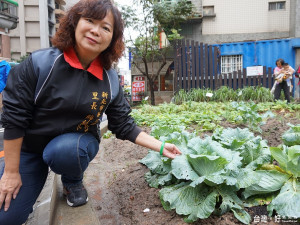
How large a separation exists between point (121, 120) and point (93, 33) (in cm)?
62

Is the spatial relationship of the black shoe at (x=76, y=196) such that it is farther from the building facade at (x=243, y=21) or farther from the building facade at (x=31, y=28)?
the building facade at (x=31, y=28)

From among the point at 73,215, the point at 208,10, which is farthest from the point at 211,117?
the point at 208,10

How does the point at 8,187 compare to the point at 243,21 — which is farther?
the point at 243,21

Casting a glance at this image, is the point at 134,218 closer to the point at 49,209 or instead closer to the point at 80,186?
the point at 80,186

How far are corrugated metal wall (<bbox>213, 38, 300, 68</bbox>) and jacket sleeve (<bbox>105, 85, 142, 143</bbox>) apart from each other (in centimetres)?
943

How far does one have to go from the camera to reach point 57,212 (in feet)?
5.43

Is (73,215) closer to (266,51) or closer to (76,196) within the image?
(76,196)

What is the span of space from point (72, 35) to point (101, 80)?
32 cm

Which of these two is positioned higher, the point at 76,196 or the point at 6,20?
the point at 6,20

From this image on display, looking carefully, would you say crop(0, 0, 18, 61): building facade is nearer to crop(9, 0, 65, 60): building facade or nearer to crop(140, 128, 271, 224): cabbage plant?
crop(9, 0, 65, 60): building facade

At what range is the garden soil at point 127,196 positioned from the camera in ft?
4.46

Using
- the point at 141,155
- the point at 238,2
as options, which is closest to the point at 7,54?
the point at 238,2

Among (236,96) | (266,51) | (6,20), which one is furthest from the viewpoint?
(6,20)

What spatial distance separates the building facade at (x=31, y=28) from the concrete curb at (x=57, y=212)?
1313 inches
